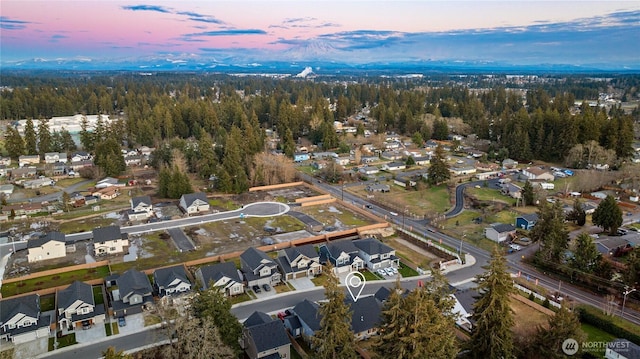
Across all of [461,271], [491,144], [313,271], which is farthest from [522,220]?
[491,144]

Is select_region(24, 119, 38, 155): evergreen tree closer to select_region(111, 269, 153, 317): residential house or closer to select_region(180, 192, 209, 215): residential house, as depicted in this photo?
select_region(180, 192, 209, 215): residential house

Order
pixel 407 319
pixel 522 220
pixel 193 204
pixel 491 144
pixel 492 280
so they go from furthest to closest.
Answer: pixel 491 144 → pixel 193 204 → pixel 522 220 → pixel 492 280 → pixel 407 319

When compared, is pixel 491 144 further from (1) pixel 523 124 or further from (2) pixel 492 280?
(2) pixel 492 280

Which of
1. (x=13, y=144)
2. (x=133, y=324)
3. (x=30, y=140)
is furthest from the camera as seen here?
(x=30, y=140)

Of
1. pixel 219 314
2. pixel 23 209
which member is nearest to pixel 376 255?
pixel 219 314

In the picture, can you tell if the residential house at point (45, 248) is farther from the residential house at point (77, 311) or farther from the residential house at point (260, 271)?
the residential house at point (260, 271)

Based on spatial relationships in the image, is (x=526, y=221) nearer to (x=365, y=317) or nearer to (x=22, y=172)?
(x=365, y=317)

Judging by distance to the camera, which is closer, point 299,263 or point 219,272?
point 219,272
